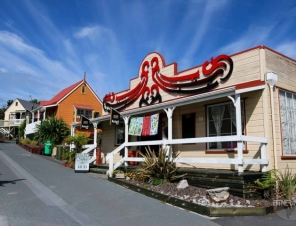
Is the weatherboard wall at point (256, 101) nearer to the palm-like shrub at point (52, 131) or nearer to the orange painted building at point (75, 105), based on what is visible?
the palm-like shrub at point (52, 131)

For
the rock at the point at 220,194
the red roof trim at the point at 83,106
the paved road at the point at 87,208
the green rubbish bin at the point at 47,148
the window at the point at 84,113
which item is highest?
the red roof trim at the point at 83,106

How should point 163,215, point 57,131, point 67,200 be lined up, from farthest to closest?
point 57,131, point 67,200, point 163,215

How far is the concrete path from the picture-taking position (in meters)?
6.55

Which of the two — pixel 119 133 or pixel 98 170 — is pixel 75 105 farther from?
pixel 98 170

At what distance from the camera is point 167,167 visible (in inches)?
398

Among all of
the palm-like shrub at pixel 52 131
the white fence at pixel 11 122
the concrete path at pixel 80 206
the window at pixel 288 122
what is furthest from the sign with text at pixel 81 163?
the white fence at pixel 11 122

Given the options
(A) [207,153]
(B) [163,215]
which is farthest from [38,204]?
(A) [207,153]

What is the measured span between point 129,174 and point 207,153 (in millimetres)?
3309

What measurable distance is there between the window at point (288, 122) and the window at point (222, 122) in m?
1.37

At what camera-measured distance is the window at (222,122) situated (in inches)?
401

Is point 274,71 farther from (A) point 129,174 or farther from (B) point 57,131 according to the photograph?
(B) point 57,131

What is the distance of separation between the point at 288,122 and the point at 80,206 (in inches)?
291

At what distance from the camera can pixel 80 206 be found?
7918 millimetres

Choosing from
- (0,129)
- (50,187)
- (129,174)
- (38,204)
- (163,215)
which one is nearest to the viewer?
(163,215)
